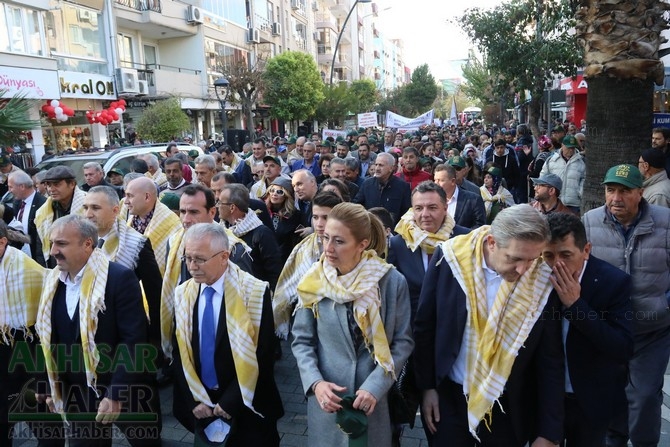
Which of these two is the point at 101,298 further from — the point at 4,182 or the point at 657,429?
the point at 4,182

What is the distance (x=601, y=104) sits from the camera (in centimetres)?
504

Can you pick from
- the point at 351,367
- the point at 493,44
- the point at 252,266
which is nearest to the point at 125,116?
the point at 493,44

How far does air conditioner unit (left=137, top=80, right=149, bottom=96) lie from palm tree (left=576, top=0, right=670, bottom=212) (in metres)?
20.4

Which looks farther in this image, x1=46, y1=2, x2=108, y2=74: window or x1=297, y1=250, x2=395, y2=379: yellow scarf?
x1=46, y1=2, x2=108, y2=74: window

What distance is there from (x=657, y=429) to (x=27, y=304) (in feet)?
13.5

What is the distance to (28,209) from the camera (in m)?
6.11

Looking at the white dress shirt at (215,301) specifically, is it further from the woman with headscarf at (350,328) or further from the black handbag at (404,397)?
the black handbag at (404,397)

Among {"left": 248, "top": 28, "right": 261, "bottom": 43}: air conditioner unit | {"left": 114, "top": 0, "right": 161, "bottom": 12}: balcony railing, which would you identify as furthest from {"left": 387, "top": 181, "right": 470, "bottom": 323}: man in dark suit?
{"left": 248, "top": 28, "right": 261, "bottom": 43}: air conditioner unit

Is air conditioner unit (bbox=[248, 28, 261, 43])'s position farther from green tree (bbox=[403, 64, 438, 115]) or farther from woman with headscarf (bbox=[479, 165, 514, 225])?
green tree (bbox=[403, 64, 438, 115])

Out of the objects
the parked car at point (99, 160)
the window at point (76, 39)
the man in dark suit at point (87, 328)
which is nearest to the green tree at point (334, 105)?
the window at point (76, 39)

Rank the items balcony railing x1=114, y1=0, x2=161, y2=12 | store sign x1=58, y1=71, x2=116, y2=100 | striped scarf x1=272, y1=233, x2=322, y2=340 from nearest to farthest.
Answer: striped scarf x1=272, y1=233, x2=322, y2=340, store sign x1=58, y1=71, x2=116, y2=100, balcony railing x1=114, y1=0, x2=161, y2=12

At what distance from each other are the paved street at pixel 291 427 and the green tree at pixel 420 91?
5941cm

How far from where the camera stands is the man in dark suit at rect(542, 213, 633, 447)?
2.60 m

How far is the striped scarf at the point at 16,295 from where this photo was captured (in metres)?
3.46
